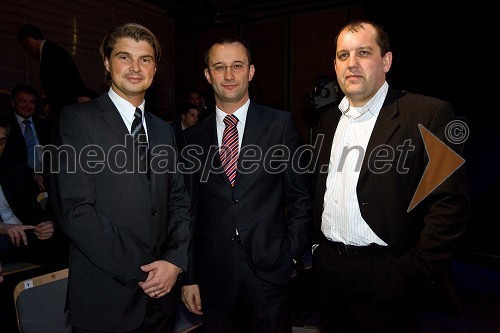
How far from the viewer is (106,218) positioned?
1.54m

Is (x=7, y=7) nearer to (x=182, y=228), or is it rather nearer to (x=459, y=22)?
(x=182, y=228)

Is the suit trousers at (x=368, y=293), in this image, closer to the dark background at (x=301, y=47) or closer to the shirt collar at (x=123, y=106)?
the shirt collar at (x=123, y=106)

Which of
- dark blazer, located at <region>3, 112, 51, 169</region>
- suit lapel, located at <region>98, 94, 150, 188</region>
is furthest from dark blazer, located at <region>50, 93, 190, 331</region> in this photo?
dark blazer, located at <region>3, 112, 51, 169</region>

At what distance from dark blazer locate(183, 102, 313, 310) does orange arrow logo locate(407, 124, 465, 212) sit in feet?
1.94

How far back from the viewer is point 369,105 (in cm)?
187

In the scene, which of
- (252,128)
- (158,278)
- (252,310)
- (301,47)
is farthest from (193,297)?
(301,47)

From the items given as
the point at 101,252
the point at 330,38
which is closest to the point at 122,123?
the point at 101,252

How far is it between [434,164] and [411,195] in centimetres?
18

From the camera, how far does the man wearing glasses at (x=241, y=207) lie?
1.87 m

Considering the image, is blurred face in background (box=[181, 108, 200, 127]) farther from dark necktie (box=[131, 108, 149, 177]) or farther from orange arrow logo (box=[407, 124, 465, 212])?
orange arrow logo (box=[407, 124, 465, 212])

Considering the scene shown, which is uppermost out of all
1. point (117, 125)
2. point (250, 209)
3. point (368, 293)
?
point (117, 125)

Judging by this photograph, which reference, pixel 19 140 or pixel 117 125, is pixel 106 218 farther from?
pixel 19 140

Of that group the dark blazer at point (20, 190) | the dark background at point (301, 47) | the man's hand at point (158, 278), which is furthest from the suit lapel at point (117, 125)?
the dark background at point (301, 47)

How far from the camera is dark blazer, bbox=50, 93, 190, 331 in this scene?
1474 mm
